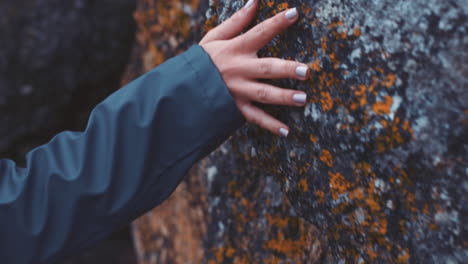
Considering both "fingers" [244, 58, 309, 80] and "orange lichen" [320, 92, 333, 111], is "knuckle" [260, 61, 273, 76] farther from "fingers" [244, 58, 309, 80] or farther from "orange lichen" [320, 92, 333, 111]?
"orange lichen" [320, 92, 333, 111]

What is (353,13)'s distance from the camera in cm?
120

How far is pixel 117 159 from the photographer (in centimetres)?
132

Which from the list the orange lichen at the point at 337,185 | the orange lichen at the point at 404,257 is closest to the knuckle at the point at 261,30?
the orange lichen at the point at 337,185

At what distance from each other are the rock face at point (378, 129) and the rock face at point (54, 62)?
205cm

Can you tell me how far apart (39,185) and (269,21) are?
2.67 feet

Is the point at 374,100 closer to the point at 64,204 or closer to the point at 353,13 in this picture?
the point at 353,13

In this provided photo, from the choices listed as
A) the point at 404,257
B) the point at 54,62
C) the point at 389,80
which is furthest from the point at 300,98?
the point at 54,62

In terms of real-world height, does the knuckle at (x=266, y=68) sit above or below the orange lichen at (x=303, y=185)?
above

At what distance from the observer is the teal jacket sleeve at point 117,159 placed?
4.32 ft

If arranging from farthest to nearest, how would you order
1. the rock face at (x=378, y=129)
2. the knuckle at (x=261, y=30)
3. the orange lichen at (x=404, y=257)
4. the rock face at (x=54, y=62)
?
1. the rock face at (x=54, y=62)
2. the knuckle at (x=261, y=30)
3. the orange lichen at (x=404, y=257)
4. the rock face at (x=378, y=129)

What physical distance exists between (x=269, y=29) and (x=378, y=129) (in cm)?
40

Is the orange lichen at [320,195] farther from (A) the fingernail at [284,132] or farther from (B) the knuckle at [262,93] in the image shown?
(B) the knuckle at [262,93]

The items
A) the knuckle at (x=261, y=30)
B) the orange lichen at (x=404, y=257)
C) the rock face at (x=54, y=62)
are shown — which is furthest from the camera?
the rock face at (x=54, y=62)

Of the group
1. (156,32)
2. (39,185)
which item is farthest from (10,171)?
(156,32)
